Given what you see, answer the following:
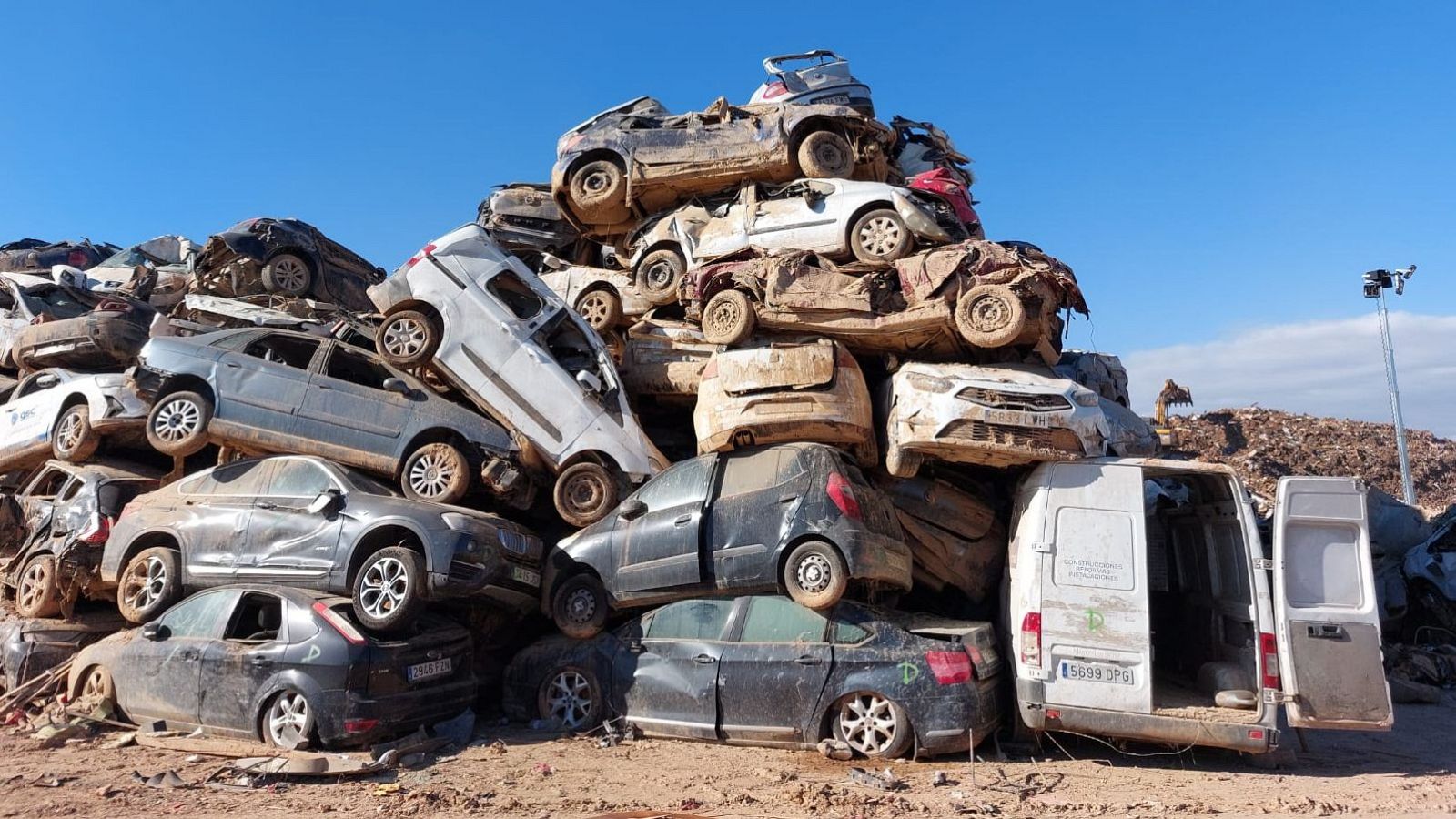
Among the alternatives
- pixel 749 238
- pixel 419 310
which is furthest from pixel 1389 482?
pixel 419 310

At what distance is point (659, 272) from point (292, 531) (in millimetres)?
5762

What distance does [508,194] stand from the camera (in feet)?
48.5

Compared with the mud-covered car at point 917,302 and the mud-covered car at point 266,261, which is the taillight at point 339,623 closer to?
the mud-covered car at point 917,302

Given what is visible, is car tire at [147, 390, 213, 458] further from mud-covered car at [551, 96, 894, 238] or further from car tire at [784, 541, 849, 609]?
car tire at [784, 541, 849, 609]

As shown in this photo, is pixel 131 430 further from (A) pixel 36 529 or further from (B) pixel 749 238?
(B) pixel 749 238

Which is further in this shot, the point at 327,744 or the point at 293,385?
the point at 293,385

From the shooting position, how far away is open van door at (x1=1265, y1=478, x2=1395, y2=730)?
19.7 ft

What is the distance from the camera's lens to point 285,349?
9312mm

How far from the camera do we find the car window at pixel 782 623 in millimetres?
6691

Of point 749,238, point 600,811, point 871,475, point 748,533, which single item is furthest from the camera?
point 749,238

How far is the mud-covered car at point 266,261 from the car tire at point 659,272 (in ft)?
16.7

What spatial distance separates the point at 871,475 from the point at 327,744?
4.95 m

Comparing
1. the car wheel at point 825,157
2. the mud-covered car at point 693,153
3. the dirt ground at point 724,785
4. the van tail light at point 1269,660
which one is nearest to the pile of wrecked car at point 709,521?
the van tail light at point 1269,660

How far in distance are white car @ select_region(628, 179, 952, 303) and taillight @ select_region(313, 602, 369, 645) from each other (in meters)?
6.07
